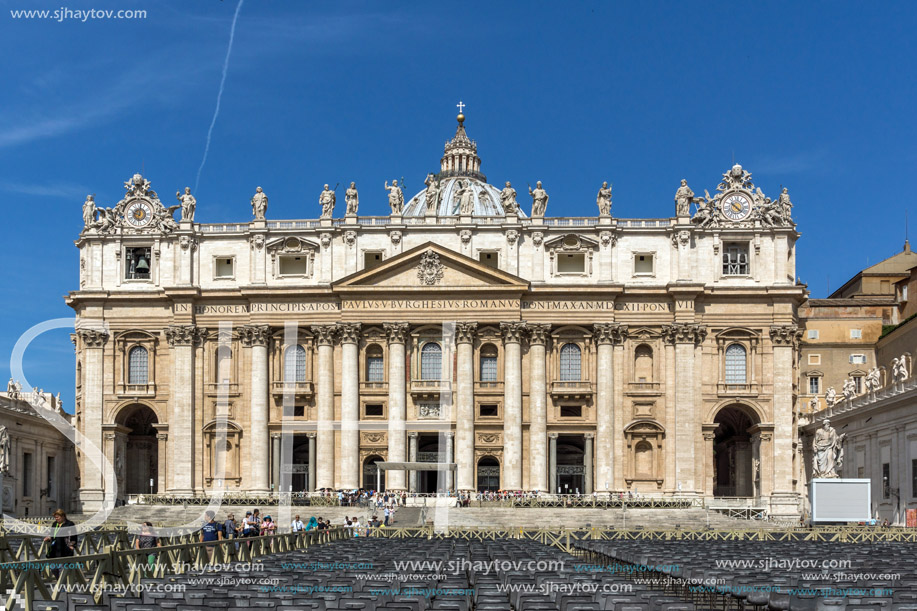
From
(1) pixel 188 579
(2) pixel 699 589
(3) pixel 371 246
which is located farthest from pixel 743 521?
(1) pixel 188 579

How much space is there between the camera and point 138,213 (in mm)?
83188

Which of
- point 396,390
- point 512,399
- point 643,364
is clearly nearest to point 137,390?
point 396,390

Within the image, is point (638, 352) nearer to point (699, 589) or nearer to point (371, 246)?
point (371, 246)

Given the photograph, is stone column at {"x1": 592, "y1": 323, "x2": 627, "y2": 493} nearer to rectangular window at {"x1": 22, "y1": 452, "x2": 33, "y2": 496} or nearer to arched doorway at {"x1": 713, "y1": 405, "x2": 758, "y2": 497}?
arched doorway at {"x1": 713, "y1": 405, "x2": 758, "y2": 497}

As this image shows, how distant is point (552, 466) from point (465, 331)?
35.9ft

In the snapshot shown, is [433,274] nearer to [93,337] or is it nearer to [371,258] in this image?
[371,258]

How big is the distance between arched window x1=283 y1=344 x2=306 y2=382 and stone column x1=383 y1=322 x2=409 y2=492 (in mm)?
6506

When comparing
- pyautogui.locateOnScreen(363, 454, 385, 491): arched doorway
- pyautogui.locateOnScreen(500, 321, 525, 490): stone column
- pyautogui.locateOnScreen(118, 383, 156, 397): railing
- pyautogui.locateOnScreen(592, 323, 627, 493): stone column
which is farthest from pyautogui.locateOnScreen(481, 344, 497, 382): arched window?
pyautogui.locateOnScreen(118, 383, 156, 397): railing

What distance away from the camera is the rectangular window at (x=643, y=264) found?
8106cm

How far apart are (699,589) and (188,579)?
9742mm

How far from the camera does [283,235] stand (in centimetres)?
8138

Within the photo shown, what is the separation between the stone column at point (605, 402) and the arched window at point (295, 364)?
20.4 m

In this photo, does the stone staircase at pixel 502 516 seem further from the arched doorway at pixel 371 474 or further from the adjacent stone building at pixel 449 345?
the arched doorway at pixel 371 474

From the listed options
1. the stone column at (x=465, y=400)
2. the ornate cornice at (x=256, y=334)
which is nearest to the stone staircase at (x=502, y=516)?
the stone column at (x=465, y=400)
